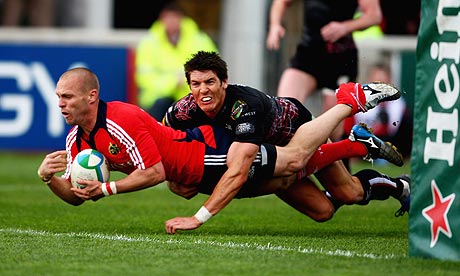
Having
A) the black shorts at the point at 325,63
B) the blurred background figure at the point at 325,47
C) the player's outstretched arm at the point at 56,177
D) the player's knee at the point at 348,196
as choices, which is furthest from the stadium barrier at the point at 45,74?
the player's outstretched arm at the point at 56,177

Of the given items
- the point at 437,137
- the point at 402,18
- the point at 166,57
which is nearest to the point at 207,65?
the point at 437,137

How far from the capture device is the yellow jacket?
16.8 metres

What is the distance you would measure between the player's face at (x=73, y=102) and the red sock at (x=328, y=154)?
1726 mm

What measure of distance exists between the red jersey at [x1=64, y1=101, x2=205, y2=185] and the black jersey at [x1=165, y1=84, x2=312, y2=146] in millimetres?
251

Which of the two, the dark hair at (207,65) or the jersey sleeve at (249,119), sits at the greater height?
the dark hair at (207,65)

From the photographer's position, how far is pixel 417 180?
7043mm

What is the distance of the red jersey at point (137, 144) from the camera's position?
8.19 m

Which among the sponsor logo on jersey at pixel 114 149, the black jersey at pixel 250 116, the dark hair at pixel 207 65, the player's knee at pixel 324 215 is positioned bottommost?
the player's knee at pixel 324 215

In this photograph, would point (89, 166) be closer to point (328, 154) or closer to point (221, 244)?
point (221, 244)

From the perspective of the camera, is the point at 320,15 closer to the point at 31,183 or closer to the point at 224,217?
the point at 224,217

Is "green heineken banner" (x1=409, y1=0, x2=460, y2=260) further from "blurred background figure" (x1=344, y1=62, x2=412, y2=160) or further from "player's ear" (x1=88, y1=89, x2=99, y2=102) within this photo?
"blurred background figure" (x1=344, y1=62, x2=412, y2=160)

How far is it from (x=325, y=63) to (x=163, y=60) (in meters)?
6.12

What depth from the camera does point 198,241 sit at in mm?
7941

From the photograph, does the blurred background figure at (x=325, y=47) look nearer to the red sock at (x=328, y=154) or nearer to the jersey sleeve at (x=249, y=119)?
the red sock at (x=328, y=154)
